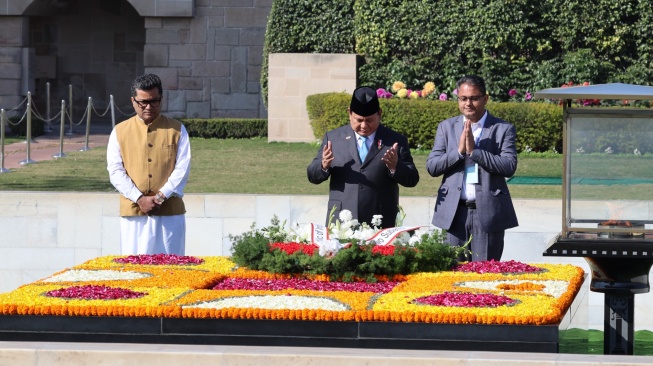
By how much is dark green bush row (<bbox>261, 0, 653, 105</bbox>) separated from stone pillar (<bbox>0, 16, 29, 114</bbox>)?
636cm

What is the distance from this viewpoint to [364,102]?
8070 millimetres

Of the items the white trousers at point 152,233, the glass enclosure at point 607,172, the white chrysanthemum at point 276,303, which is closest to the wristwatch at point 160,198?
the white trousers at point 152,233

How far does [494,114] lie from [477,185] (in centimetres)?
867

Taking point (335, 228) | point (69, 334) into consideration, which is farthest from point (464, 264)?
point (69, 334)

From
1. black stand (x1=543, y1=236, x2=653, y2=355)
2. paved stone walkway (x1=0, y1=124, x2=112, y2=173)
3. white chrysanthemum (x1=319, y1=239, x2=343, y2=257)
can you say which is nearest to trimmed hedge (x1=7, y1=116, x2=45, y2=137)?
paved stone walkway (x1=0, y1=124, x2=112, y2=173)

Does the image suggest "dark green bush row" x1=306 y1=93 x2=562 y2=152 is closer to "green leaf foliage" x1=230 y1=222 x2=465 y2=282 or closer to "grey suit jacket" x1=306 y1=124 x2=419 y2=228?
"grey suit jacket" x1=306 y1=124 x2=419 y2=228

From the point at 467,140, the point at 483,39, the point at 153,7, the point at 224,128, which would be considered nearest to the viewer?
the point at 467,140

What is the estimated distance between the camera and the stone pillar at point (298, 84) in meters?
19.1

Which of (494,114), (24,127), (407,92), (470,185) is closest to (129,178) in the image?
(470,185)

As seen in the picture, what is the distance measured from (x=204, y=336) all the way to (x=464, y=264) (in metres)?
2.13

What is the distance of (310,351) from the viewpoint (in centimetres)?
584

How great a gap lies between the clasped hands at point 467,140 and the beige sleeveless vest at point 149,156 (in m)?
1.93

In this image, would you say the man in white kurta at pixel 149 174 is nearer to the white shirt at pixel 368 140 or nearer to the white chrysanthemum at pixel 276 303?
the white shirt at pixel 368 140

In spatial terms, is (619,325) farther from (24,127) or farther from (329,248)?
(24,127)
